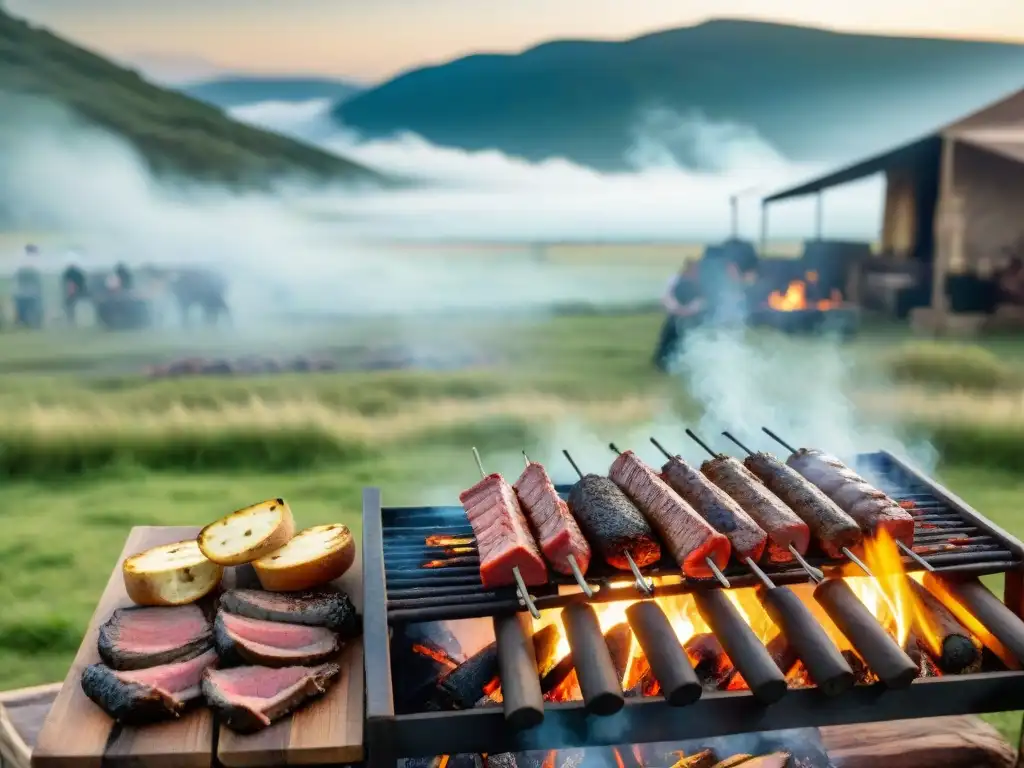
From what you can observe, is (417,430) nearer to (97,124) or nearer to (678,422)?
(678,422)

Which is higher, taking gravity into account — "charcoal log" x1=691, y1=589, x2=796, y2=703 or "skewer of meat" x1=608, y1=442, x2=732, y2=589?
"skewer of meat" x1=608, y1=442, x2=732, y2=589

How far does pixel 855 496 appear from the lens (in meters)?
2.90

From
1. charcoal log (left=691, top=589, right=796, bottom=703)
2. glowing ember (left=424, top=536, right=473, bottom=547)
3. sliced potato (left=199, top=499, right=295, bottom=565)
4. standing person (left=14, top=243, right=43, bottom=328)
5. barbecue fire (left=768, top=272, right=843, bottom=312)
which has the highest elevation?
standing person (left=14, top=243, right=43, bottom=328)

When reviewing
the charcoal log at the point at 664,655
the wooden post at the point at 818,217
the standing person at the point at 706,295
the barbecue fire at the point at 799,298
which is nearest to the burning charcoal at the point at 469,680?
the charcoal log at the point at 664,655

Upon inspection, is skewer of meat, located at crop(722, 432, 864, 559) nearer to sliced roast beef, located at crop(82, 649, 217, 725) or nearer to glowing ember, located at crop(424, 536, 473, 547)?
glowing ember, located at crop(424, 536, 473, 547)

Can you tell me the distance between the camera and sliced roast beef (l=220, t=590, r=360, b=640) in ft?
8.71

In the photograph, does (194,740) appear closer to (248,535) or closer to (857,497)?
(248,535)

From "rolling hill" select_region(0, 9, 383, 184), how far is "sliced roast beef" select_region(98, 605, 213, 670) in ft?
22.8

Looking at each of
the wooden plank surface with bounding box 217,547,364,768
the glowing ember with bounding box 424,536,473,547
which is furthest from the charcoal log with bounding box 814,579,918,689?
the wooden plank surface with bounding box 217,547,364,768

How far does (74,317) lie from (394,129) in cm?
346

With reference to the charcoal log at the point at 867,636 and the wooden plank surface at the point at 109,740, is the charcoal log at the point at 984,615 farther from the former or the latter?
the wooden plank surface at the point at 109,740

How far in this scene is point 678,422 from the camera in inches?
309

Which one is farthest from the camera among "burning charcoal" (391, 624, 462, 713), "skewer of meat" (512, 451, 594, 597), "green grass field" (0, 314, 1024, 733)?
"green grass field" (0, 314, 1024, 733)

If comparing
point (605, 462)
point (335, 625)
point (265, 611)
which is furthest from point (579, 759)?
point (605, 462)
